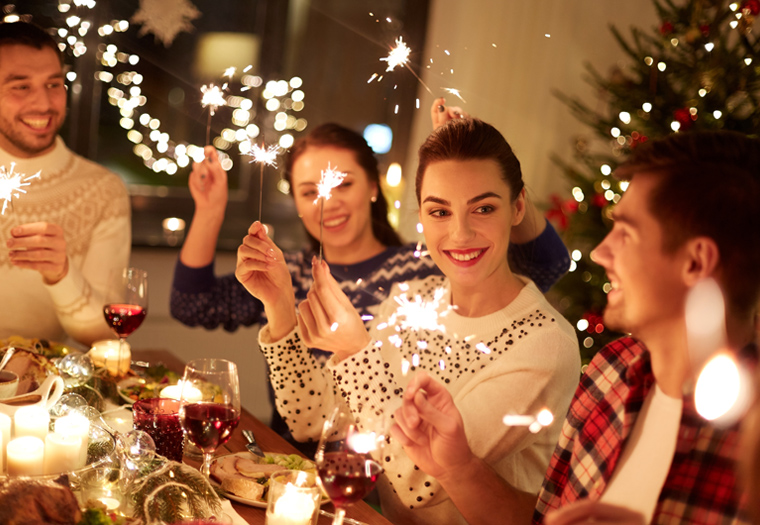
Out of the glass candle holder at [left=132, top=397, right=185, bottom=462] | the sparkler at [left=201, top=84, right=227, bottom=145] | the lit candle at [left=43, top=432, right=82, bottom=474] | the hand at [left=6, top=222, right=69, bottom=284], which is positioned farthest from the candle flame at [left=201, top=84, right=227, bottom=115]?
the lit candle at [left=43, top=432, right=82, bottom=474]

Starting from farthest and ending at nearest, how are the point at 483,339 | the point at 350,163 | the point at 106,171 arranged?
the point at 106,171 < the point at 350,163 < the point at 483,339

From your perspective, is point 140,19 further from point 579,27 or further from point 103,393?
point 579,27

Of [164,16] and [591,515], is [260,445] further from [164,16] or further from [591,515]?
[164,16]

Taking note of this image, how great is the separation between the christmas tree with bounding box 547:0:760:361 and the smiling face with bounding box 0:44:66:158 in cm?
169

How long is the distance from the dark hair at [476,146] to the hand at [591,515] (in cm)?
74

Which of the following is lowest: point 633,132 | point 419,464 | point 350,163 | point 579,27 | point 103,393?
point 103,393

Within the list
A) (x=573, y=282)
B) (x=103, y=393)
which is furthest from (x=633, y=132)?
(x=103, y=393)

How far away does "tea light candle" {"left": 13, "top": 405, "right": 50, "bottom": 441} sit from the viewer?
122 cm

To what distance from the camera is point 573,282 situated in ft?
9.89

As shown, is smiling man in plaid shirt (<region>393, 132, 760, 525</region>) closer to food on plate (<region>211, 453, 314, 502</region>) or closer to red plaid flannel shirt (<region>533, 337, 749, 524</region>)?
red plaid flannel shirt (<region>533, 337, 749, 524</region>)

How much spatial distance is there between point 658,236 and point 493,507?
25.1 inches

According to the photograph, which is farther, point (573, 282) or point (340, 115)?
point (340, 115)

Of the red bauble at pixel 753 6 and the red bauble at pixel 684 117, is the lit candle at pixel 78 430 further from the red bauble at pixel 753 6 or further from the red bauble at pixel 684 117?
the red bauble at pixel 753 6

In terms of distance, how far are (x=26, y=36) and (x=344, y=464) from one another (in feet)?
5.36
